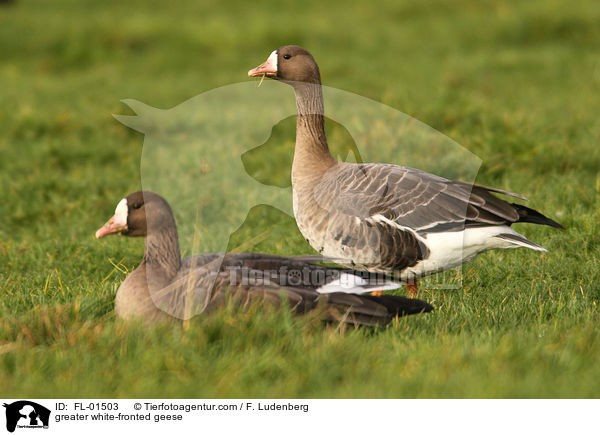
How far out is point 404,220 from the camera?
4719 millimetres

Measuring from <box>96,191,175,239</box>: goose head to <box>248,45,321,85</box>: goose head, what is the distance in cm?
140

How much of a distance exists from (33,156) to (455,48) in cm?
958

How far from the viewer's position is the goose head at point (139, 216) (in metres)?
4.21

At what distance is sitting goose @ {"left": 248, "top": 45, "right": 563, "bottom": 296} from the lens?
4660 mm

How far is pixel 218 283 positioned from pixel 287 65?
1.93m

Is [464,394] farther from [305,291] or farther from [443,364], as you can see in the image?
[305,291]

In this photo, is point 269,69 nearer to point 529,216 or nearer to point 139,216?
point 139,216
